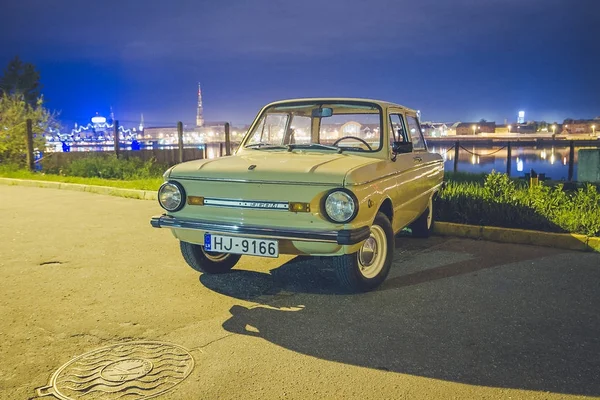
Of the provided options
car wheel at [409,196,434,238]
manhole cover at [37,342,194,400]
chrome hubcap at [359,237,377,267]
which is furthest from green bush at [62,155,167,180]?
manhole cover at [37,342,194,400]

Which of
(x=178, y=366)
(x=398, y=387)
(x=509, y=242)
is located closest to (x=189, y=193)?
(x=178, y=366)

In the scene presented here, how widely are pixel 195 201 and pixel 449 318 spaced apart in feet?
7.48

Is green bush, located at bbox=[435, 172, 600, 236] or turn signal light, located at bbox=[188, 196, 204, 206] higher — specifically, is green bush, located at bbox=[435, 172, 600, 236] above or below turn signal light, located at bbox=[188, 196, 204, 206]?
below

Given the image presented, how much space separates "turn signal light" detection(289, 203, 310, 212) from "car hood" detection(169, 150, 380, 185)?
18cm

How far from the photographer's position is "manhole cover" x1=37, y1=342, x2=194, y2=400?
2811 millimetres

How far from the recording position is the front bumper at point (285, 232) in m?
3.98

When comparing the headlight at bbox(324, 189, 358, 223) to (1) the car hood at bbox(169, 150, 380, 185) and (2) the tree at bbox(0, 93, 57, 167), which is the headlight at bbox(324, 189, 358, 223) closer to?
(1) the car hood at bbox(169, 150, 380, 185)

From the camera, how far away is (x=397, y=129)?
562 centimetres

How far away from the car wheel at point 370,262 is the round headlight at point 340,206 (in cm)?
41

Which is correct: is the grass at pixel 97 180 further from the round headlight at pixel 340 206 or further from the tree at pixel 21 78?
the tree at pixel 21 78

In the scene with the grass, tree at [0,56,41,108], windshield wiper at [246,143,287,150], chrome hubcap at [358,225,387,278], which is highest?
tree at [0,56,41,108]

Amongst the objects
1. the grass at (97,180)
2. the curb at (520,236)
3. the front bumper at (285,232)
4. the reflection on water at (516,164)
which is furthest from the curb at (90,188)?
the front bumper at (285,232)

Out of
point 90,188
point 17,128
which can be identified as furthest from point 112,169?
point 17,128

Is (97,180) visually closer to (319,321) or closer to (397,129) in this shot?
(397,129)
